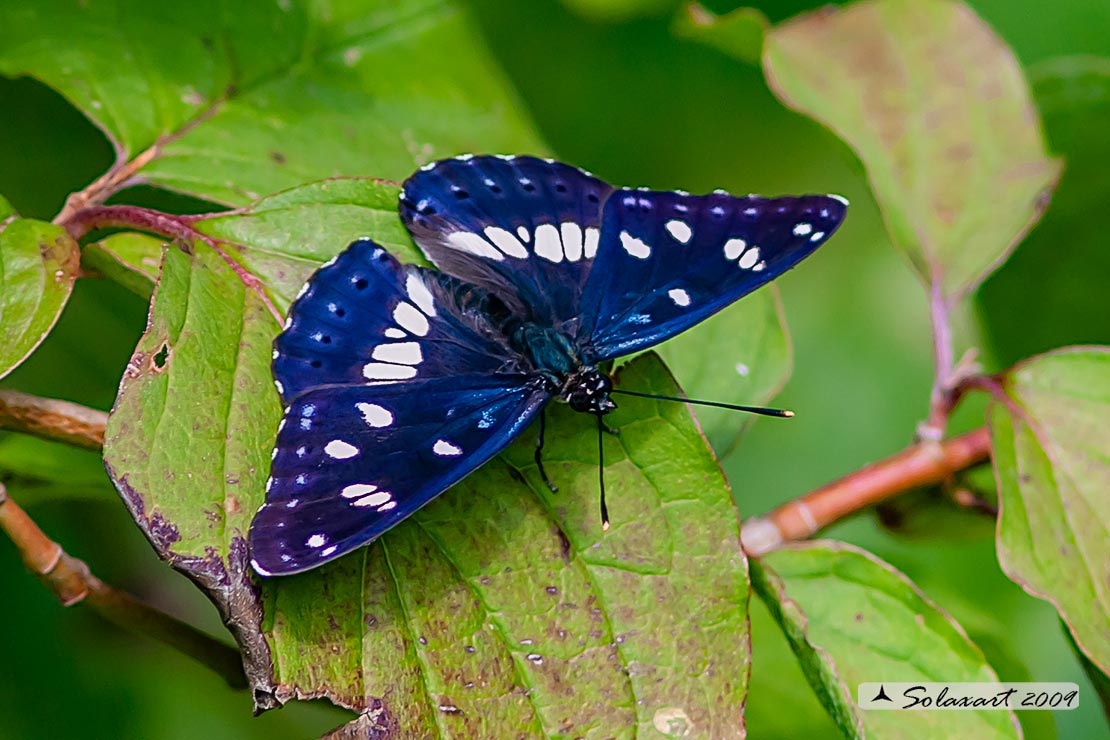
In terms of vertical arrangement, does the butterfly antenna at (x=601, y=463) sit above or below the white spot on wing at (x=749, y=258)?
below

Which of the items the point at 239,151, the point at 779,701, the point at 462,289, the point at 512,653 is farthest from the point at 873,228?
the point at 512,653

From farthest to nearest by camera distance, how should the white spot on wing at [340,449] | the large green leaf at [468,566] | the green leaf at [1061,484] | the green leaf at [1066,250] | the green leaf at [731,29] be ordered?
the green leaf at [1066,250] < the green leaf at [731,29] < the green leaf at [1061,484] < the white spot on wing at [340,449] < the large green leaf at [468,566]

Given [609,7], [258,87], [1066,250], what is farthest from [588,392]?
[1066,250]

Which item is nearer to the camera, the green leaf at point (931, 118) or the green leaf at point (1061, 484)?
the green leaf at point (1061, 484)

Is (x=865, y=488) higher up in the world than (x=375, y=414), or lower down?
lower down

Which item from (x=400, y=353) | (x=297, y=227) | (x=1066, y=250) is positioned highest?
(x=297, y=227)

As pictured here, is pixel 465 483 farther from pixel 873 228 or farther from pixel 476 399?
pixel 873 228

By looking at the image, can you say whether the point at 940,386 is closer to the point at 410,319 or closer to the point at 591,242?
the point at 591,242

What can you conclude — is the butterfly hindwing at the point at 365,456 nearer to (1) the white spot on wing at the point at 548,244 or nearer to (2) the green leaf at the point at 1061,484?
(1) the white spot on wing at the point at 548,244

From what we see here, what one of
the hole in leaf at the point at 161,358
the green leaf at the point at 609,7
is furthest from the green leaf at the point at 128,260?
the green leaf at the point at 609,7
